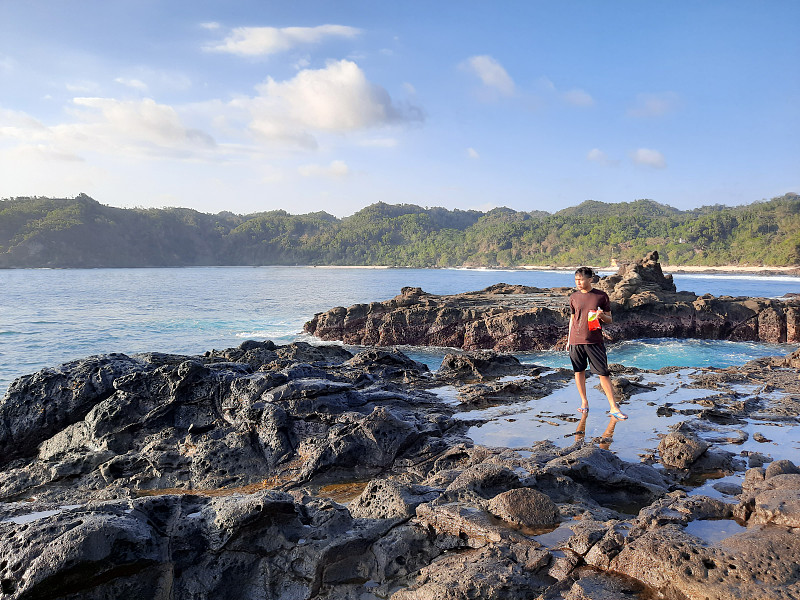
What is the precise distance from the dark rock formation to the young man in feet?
36.8

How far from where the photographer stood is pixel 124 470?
5754 mm

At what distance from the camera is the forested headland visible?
107 meters

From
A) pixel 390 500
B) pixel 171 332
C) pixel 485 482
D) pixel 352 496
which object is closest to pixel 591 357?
pixel 485 482

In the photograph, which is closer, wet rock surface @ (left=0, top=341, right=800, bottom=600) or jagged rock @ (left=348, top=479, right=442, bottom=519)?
wet rock surface @ (left=0, top=341, right=800, bottom=600)

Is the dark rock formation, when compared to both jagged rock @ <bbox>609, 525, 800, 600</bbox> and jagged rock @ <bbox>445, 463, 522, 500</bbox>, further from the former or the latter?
jagged rock @ <bbox>609, 525, 800, 600</bbox>

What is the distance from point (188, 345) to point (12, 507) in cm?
1835

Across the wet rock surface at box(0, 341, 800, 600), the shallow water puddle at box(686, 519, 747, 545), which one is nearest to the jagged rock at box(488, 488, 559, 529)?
the wet rock surface at box(0, 341, 800, 600)

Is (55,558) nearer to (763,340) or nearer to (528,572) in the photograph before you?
(528,572)

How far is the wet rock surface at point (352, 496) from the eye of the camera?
3.00 m

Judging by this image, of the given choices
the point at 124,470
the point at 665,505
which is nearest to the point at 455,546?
the point at 665,505

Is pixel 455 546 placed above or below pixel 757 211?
below

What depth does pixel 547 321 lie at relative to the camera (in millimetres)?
18781

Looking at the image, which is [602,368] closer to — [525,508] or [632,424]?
[632,424]

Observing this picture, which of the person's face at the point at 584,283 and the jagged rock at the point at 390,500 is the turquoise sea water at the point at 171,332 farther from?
the jagged rock at the point at 390,500
